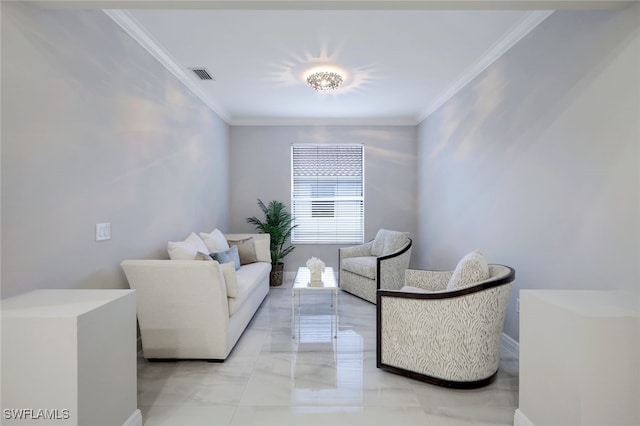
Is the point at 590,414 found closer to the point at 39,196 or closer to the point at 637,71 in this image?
the point at 637,71

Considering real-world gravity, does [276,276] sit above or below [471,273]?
below

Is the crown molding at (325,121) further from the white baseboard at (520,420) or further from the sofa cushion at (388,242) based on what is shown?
the white baseboard at (520,420)

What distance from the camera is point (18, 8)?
5.73ft

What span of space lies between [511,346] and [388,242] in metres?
2.19

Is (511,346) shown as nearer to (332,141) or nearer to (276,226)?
(276,226)

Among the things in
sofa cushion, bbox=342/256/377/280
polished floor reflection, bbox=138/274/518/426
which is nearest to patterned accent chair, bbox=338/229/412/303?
sofa cushion, bbox=342/256/377/280

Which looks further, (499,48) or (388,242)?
(388,242)

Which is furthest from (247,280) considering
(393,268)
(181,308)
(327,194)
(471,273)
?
(327,194)

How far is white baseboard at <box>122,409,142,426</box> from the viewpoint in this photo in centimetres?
177

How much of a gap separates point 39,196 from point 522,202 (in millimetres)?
3342

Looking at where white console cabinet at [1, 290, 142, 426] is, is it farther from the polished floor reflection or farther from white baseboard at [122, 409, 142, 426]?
the polished floor reflection

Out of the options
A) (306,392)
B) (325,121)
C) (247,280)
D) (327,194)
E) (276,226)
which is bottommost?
(306,392)

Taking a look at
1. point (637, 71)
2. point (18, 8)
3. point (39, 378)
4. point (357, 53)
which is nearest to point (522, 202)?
point (637, 71)

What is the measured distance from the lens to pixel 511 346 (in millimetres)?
2846
